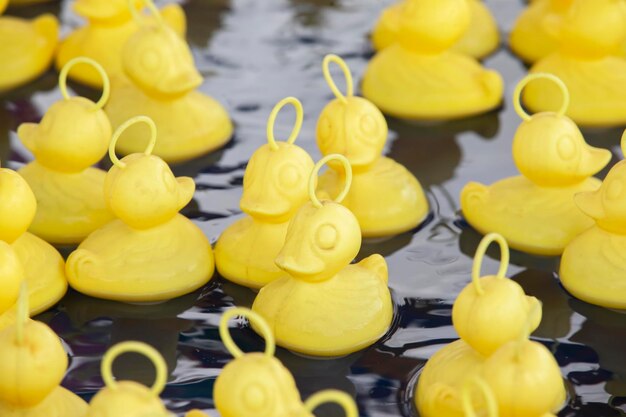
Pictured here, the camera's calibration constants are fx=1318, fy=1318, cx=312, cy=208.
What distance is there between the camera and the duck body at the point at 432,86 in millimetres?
3564

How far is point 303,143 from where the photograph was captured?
11.5 feet

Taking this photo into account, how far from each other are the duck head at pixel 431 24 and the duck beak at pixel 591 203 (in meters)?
0.86

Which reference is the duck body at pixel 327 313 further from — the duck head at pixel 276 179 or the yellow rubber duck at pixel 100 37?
the yellow rubber duck at pixel 100 37

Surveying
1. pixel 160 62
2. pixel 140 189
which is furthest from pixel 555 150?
pixel 160 62

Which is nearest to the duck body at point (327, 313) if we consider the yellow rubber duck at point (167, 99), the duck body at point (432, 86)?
the yellow rubber duck at point (167, 99)

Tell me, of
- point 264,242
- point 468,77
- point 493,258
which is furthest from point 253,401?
point 468,77

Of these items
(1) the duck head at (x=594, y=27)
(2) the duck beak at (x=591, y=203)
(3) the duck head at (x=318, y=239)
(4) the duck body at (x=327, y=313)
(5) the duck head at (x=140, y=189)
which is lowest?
(4) the duck body at (x=327, y=313)

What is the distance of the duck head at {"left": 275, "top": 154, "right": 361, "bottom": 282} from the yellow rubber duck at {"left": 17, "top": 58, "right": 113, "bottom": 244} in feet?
2.09

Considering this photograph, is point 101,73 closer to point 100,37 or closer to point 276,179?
point 276,179

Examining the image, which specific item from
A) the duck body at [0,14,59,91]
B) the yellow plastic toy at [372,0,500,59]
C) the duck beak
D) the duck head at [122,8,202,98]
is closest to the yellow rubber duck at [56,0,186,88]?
the duck body at [0,14,59,91]

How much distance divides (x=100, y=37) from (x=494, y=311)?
1874 millimetres

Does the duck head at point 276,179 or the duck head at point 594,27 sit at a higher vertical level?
the duck head at point 594,27

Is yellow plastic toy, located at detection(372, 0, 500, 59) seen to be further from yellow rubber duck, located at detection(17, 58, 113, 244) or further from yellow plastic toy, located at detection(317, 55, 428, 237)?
yellow rubber duck, located at detection(17, 58, 113, 244)

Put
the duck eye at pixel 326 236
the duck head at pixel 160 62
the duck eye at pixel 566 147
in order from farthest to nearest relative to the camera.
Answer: the duck head at pixel 160 62 → the duck eye at pixel 566 147 → the duck eye at pixel 326 236
